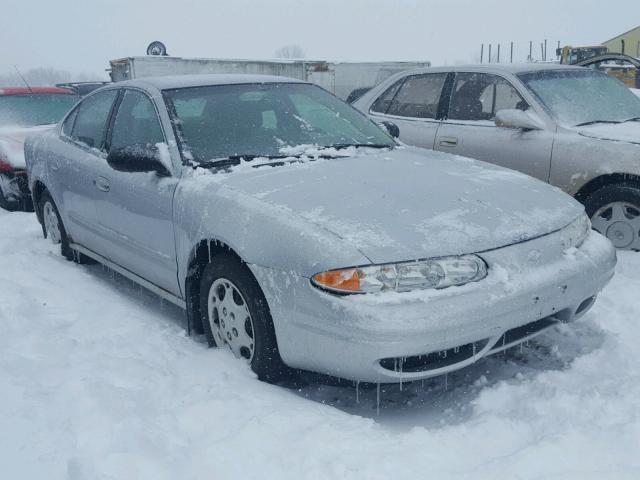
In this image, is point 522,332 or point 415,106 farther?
point 415,106

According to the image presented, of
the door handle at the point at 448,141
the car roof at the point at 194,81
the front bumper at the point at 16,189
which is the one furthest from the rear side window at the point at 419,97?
the front bumper at the point at 16,189

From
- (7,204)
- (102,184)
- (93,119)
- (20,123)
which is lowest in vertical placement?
(7,204)

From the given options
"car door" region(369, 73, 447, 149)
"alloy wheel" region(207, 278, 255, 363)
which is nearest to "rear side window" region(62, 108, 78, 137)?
"alloy wheel" region(207, 278, 255, 363)

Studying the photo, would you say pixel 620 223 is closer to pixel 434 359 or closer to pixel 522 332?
pixel 522 332

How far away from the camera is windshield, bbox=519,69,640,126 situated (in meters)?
5.23

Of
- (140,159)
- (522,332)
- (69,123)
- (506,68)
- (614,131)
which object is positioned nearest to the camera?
(522,332)

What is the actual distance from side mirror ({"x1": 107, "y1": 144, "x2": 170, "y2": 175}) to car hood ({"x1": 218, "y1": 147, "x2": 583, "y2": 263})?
1.41 feet

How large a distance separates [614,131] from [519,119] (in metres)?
0.71

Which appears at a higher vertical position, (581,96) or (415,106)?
(581,96)

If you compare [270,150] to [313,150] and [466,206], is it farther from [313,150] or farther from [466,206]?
[466,206]

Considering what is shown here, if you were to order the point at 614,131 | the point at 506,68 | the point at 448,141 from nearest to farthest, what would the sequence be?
the point at 614,131 → the point at 506,68 → the point at 448,141

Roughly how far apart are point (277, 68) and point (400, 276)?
17.7m

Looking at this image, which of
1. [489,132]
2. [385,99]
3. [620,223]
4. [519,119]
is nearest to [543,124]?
[519,119]

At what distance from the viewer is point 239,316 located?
10.2 feet
